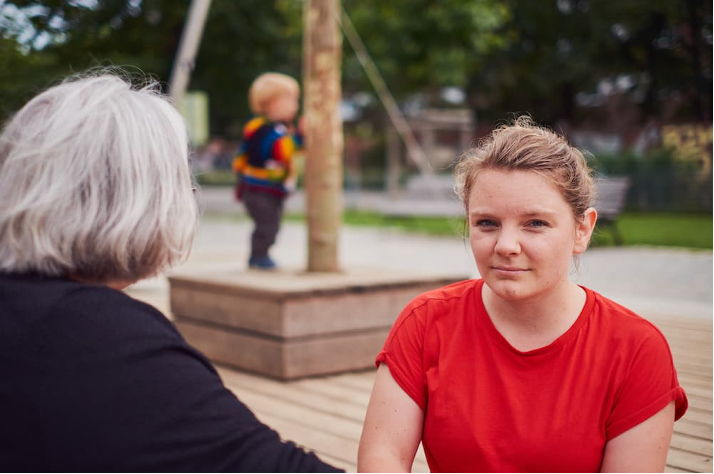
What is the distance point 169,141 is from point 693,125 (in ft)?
11.4

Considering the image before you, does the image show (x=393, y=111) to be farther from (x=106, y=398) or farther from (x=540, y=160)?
(x=106, y=398)

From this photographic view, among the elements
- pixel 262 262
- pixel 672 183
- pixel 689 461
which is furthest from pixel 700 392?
pixel 262 262

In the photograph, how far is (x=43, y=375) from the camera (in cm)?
110

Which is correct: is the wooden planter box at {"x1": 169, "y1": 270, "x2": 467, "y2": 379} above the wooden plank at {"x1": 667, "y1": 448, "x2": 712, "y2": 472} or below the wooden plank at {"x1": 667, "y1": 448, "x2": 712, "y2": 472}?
above

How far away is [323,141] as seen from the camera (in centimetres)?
493

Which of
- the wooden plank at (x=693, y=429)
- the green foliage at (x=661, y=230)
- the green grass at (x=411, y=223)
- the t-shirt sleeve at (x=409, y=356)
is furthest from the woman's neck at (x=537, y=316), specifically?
the green grass at (x=411, y=223)

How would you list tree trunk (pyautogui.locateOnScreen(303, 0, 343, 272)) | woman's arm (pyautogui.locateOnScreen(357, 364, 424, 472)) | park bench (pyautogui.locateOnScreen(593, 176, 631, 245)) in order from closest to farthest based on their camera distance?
woman's arm (pyautogui.locateOnScreen(357, 364, 424, 472)) → tree trunk (pyautogui.locateOnScreen(303, 0, 343, 272)) → park bench (pyautogui.locateOnScreen(593, 176, 631, 245))

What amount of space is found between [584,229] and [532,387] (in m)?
0.34

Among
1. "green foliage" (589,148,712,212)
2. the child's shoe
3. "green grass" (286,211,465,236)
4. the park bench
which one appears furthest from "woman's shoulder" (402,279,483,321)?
"green grass" (286,211,465,236)

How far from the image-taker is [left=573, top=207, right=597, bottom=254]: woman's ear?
1.65m

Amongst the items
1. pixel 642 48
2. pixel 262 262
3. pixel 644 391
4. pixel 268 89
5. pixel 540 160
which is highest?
pixel 642 48

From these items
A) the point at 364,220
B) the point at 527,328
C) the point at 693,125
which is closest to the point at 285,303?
the point at 693,125

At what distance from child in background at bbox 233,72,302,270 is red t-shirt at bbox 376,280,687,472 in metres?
4.24

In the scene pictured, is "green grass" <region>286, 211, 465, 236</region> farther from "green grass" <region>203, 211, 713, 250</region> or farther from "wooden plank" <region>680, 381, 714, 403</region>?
"wooden plank" <region>680, 381, 714, 403</region>
